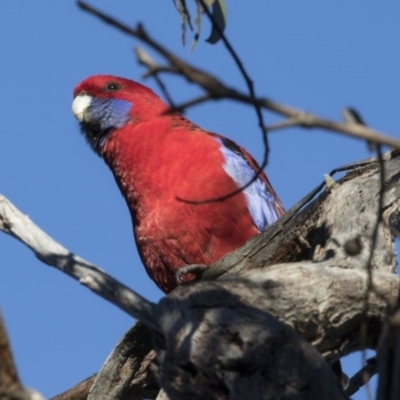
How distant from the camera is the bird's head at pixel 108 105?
565 centimetres

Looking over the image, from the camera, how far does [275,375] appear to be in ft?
8.09

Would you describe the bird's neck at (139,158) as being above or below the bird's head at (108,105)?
below

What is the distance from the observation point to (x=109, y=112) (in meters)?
5.74

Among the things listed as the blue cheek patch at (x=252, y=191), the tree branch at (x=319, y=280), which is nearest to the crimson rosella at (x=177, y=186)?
the blue cheek patch at (x=252, y=191)

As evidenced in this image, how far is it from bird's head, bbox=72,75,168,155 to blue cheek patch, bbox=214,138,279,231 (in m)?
0.68

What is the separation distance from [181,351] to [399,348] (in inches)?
41.8

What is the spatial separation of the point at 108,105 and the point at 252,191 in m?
1.27

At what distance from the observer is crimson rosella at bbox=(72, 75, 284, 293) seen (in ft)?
15.8

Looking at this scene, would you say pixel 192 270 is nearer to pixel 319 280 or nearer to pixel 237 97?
pixel 319 280

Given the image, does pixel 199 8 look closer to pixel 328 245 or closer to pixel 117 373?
pixel 328 245

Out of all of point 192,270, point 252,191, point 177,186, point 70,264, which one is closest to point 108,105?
point 177,186

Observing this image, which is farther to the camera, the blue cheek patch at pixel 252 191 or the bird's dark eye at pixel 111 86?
the bird's dark eye at pixel 111 86

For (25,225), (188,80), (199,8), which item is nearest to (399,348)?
(188,80)

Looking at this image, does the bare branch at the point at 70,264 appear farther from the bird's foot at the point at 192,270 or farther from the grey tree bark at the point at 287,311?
the bird's foot at the point at 192,270
